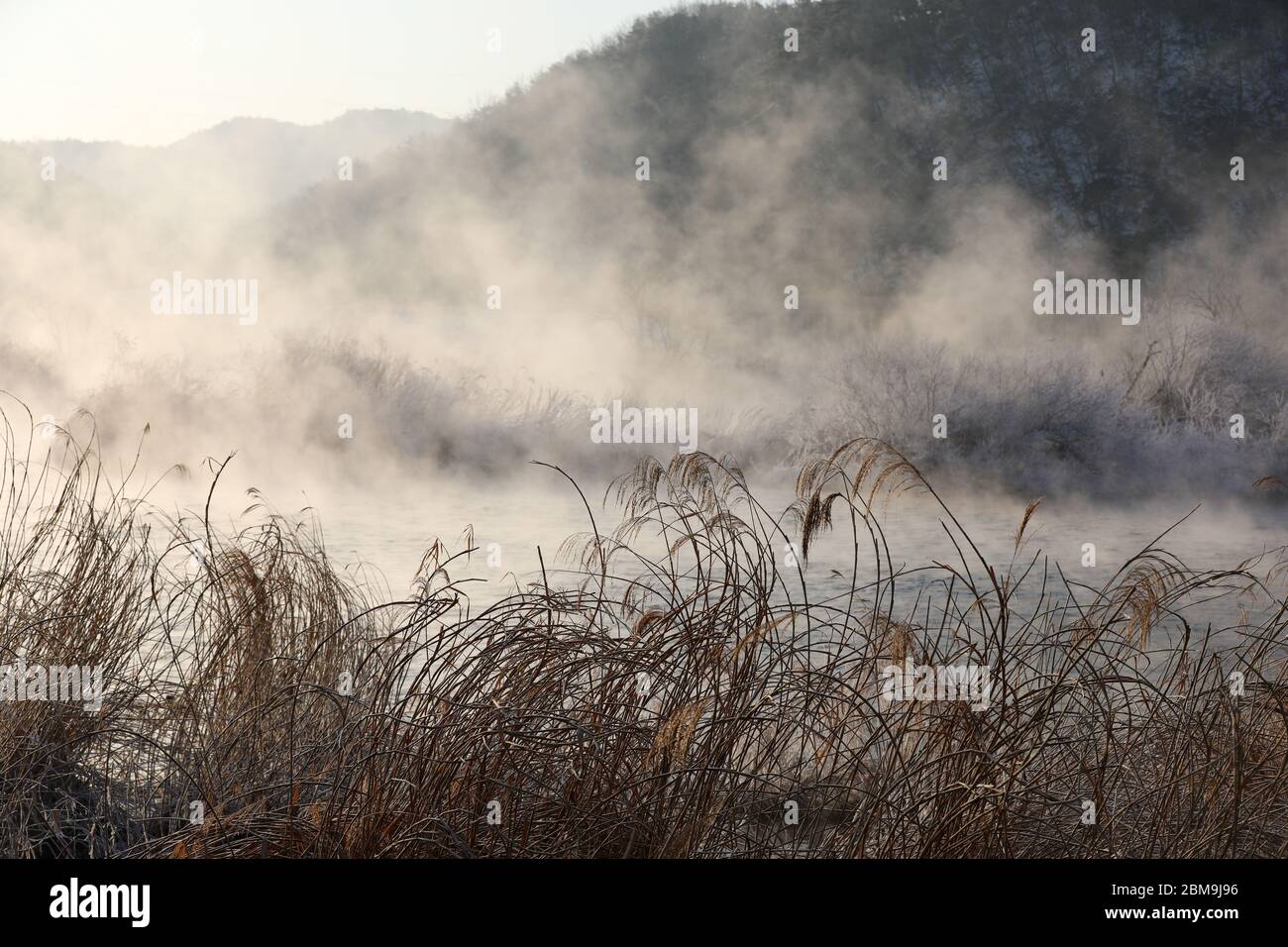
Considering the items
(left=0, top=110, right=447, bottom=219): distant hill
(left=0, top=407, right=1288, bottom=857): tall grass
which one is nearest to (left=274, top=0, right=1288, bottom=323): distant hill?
(left=0, top=110, right=447, bottom=219): distant hill

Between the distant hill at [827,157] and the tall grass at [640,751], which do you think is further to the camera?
the distant hill at [827,157]

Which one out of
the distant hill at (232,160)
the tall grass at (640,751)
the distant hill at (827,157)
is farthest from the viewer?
the distant hill at (827,157)

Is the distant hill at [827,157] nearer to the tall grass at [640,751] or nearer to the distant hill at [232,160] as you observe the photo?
the distant hill at [232,160]

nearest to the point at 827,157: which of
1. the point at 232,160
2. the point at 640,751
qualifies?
the point at 232,160

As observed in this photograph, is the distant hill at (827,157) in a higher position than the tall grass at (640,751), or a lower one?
higher

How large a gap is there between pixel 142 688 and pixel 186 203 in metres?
6.27

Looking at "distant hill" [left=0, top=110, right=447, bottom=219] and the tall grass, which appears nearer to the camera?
the tall grass

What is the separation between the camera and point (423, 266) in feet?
26.6

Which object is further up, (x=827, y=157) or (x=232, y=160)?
(x=827, y=157)

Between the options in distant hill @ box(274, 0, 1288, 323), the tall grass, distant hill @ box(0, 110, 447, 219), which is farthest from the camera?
distant hill @ box(274, 0, 1288, 323)

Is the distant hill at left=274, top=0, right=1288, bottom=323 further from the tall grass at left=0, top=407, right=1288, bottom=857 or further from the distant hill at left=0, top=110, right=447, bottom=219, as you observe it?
the tall grass at left=0, top=407, right=1288, bottom=857

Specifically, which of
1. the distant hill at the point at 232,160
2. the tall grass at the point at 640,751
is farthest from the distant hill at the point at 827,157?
the tall grass at the point at 640,751

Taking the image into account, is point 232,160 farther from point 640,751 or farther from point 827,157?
point 640,751
